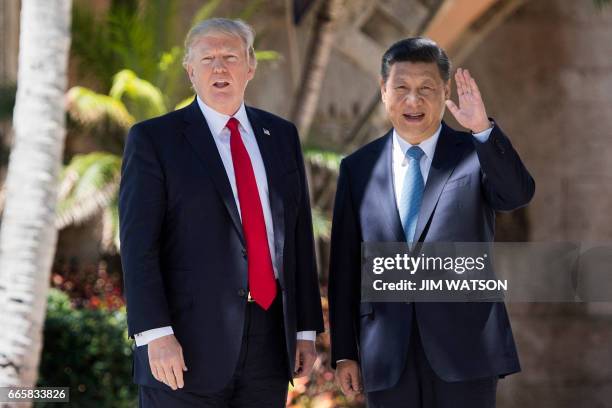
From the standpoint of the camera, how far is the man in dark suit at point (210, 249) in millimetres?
3607

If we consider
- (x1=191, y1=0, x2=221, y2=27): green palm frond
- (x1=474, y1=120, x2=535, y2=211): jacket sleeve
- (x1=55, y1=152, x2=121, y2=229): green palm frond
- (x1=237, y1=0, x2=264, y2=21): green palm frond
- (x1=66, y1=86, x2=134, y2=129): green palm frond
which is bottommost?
(x1=474, y1=120, x2=535, y2=211): jacket sleeve

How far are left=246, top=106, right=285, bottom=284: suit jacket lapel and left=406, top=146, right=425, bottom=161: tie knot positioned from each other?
48cm

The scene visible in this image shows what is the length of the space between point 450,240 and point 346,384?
27.7 inches

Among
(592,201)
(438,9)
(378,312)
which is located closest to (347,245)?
(378,312)

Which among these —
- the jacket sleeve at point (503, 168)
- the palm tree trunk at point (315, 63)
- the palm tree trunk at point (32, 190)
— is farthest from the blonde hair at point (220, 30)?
the palm tree trunk at point (315, 63)

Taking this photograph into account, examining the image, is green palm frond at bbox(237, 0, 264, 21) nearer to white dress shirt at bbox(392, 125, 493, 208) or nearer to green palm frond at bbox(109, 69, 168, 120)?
green palm frond at bbox(109, 69, 168, 120)

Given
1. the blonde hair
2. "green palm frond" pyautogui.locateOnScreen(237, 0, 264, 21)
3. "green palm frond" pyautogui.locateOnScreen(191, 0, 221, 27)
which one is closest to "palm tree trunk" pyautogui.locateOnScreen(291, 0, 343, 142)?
"green palm frond" pyautogui.locateOnScreen(237, 0, 264, 21)

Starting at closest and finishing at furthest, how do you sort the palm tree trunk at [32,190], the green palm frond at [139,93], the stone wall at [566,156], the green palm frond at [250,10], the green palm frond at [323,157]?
the palm tree trunk at [32,190], the green palm frond at [139,93], the green palm frond at [323,157], the green palm frond at [250,10], the stone wall at [566,156]

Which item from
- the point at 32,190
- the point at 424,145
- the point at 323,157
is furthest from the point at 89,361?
the point at 424,145

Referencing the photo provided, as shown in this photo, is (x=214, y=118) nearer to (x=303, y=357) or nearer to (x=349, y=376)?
(x=303, y=357)

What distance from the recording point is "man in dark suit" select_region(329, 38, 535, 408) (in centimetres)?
371

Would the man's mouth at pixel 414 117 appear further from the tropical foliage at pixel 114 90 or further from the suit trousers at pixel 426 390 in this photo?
the tropical foliage at pixel 114 90

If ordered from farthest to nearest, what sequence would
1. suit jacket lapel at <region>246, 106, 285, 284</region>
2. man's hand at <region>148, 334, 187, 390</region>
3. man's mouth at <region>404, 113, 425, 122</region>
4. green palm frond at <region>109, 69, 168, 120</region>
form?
green palm frond at <region>109, 69, 168, 120</region>, man's mouth at <region>404, 113, 425, 122</region>, suit jacket lapel at <region>246, 106, 285, 284</region>, man's hand at <region>148, 334, 187, 390</region>

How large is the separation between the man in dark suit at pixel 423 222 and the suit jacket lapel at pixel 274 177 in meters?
0.31
